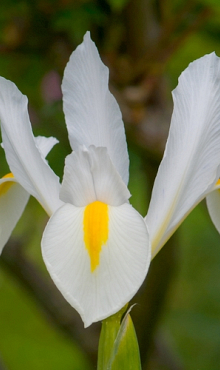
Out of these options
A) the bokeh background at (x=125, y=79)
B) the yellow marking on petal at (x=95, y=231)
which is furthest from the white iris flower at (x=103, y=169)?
the bokeh background at (x=125, y=79)

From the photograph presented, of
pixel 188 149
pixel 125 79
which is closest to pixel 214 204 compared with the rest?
pixel 188 149

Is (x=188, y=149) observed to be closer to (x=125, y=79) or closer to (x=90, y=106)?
(x=90, y=106)

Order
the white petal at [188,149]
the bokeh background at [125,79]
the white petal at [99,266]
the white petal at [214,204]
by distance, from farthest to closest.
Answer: the bokeh background at [125,79], the white petal at [214,204], the white petal at [188,149], the white petal at [99,266]

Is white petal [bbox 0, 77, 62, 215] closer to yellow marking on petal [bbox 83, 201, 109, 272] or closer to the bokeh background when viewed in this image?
yellow marking on petal [bbox 83, 201, 109, 272]

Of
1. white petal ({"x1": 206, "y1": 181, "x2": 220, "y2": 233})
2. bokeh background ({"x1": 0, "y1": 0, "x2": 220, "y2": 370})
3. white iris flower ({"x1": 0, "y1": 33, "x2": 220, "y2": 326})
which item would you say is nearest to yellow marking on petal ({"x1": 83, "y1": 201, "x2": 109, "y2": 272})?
white iris flower ({"x1": 0, "y1": 33, "x2": 220, "y2": 326})

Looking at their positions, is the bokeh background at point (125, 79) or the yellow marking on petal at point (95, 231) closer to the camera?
the yellow marking on petal at point (95, 231)

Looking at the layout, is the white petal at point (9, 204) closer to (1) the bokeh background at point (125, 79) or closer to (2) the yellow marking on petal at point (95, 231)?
(2) the yellow marking on petal at point (95, 231)
